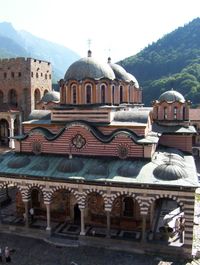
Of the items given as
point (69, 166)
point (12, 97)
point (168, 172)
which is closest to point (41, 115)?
point (69, 166)

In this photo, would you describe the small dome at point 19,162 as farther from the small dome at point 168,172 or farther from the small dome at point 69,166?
the small dome at point 168,172

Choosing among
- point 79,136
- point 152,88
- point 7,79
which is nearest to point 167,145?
point 79,136

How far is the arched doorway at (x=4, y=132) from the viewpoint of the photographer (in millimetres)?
47588

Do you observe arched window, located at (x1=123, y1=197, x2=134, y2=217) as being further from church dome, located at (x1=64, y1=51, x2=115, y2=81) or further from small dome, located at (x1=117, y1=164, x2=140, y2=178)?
church dome, located at (x1=64, y1=51, x2=115, y2=81)

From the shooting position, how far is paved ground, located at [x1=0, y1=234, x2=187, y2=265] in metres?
19.3

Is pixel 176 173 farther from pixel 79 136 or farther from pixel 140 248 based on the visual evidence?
pixel 79 136

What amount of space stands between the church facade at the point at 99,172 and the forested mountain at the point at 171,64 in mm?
60643

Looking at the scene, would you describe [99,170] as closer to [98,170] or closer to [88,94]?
[98,170]

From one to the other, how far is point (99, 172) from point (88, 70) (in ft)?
28.4

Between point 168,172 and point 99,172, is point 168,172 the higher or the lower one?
the higher one

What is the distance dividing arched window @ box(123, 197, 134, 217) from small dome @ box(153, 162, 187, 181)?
10.4 feet

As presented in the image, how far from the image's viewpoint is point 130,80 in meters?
35.0

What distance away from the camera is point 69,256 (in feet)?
65.9

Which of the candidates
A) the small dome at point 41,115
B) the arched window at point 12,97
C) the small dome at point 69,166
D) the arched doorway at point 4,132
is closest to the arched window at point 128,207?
the small dome at point 69,166
